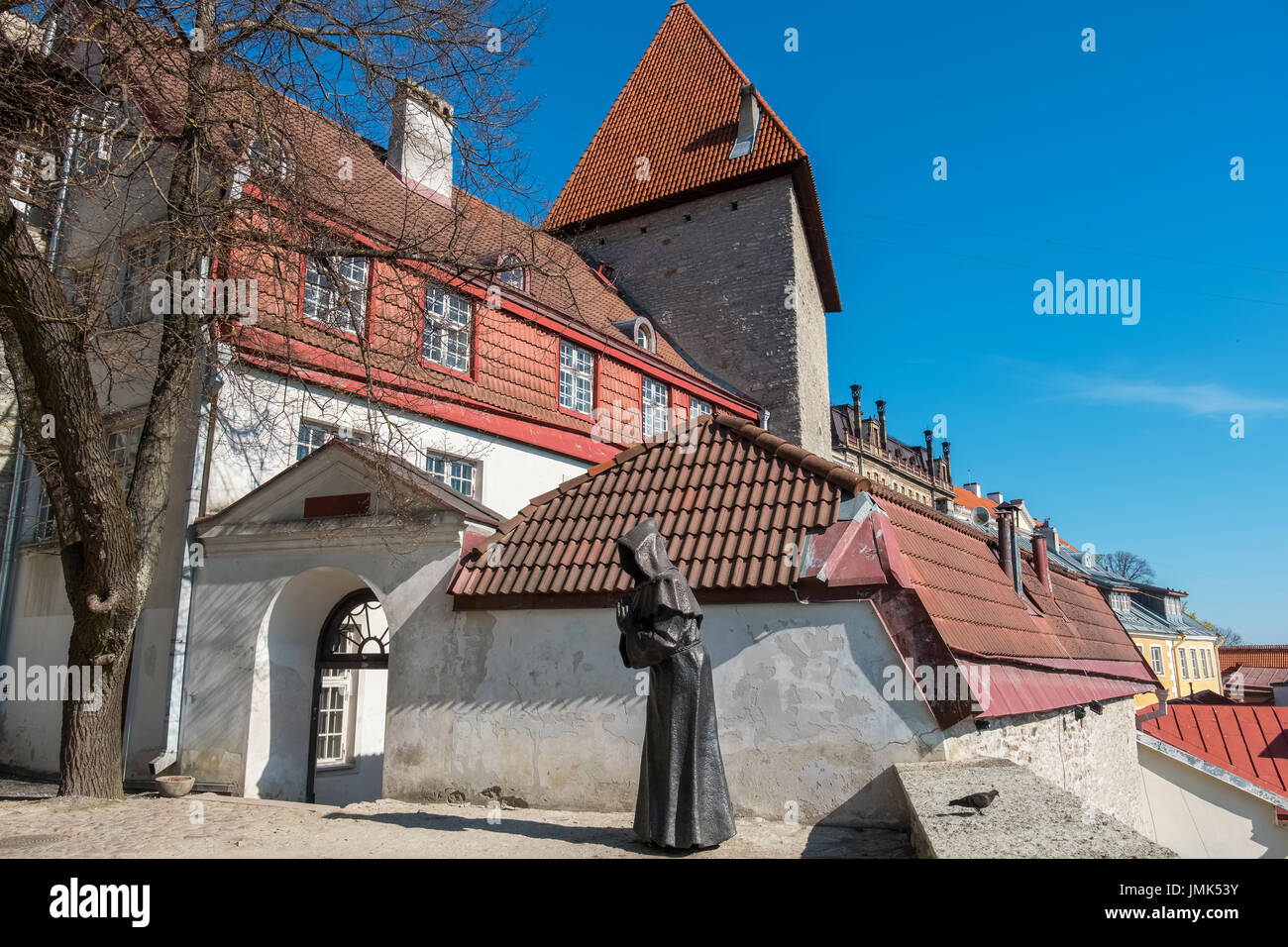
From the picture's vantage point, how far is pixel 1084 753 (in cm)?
1102

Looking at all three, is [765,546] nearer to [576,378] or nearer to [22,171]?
[22,171]

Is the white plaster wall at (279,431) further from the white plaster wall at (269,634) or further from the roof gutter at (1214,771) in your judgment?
the roof gutter at (1214,771)

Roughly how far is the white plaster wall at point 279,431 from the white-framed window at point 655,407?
19.8 feet

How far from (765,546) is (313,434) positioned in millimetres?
7429

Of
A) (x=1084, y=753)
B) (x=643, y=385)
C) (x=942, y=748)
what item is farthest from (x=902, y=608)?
(x=643, y=385)

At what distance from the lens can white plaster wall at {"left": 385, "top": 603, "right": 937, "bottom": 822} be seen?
7.38 metres

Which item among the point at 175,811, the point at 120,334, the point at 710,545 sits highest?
the point at 120,334

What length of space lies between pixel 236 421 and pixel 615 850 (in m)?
8.25

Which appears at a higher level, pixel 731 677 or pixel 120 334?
pixel 120 334

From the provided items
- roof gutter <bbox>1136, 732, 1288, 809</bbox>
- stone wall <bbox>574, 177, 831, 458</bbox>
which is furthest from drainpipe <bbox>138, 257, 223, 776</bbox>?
stone wall <bbox>574, 177, 831, 458</bbox>

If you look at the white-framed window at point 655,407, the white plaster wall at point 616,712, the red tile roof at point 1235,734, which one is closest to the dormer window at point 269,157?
the white plaster wall at point 616,712

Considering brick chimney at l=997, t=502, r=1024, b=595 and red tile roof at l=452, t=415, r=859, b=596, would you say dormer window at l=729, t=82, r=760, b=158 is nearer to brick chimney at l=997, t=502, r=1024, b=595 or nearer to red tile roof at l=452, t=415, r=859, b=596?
brick chimney at l=997, t=502, r=1024, b=595

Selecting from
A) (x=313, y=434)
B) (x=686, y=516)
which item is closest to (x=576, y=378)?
(x=313, y=434)
